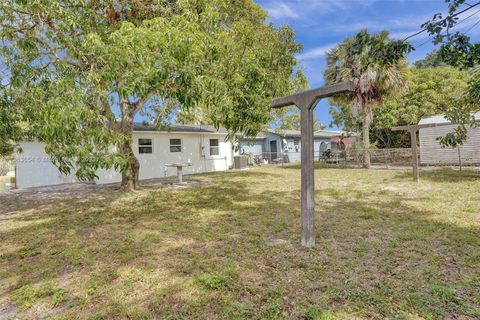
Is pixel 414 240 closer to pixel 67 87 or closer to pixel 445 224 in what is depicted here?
pixel 445 224

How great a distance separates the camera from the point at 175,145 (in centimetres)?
1548

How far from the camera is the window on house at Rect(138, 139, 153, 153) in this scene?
14.1 m

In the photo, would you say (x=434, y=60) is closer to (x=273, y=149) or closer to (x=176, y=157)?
(x=176, y=157)

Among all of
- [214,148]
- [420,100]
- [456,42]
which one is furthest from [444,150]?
[456,42]

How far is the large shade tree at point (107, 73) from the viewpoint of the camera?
338cm

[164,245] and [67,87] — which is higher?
[67,87]

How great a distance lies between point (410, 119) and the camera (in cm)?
1762

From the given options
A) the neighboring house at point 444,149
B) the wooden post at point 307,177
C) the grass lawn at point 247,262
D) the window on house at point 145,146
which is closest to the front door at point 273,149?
the neighboring house at point 444,149

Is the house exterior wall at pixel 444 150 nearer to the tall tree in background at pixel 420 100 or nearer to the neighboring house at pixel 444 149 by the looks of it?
the neighboring house at pixel 444 149

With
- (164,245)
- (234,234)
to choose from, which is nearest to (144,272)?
(164,245)

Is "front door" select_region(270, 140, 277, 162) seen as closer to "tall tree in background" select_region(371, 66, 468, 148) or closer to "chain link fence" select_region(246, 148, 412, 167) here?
"chain link fence" select_region(246, 148, 412, 167)

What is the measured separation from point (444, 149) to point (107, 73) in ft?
52.5

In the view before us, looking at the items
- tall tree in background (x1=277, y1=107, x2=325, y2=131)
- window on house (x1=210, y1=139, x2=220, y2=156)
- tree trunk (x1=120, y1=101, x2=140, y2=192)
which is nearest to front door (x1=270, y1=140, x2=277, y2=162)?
tall tree in background (x1=277, y1=107, x2=325, y2=131)

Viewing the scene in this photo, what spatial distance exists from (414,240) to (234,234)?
8.90ft
